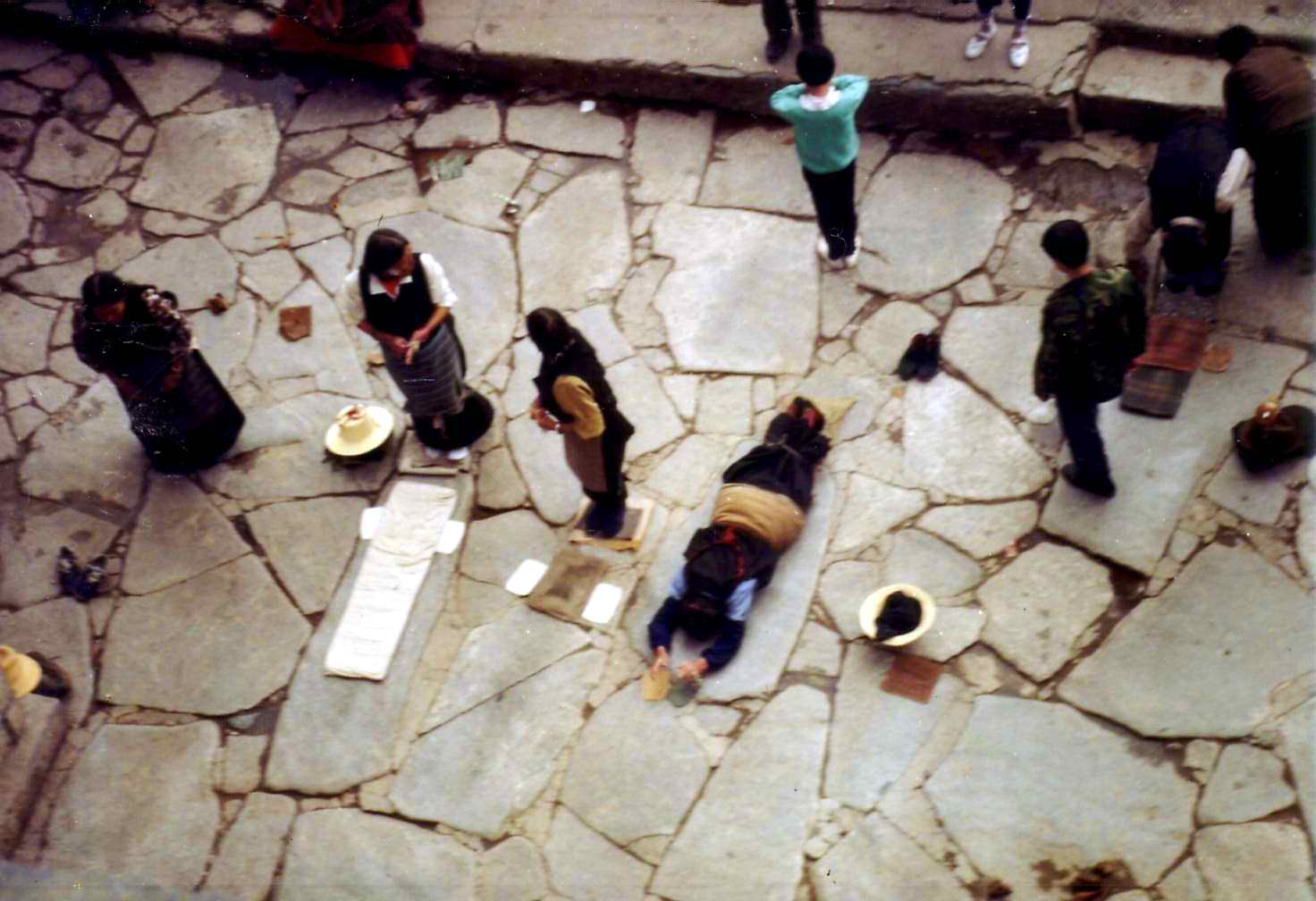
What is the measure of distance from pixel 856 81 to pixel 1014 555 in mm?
2725

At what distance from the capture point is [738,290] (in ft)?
23.2

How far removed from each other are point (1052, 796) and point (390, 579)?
3.65 metres

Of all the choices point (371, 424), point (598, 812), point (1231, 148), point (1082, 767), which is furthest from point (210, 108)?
point (1082, 767)

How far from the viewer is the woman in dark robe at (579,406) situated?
207 inches

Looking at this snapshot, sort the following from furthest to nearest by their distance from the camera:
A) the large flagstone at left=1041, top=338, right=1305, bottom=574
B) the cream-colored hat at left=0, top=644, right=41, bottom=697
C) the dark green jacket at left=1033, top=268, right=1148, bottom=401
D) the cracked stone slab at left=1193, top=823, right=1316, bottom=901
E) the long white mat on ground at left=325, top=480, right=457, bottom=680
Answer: the long white mat on ground at left=325, top=480, right=457, bottom=680 < the cream-colored hat at left=0, top=644, right=41, bottom=697 < the large flagstone at left=1041, top=338, right=1305, bottom=574 < the dark green jacket at left=1033, top=268, right=1148, bottom=401 < the cracked stone slab at left=1193, top=823, right=1316, bottom=901

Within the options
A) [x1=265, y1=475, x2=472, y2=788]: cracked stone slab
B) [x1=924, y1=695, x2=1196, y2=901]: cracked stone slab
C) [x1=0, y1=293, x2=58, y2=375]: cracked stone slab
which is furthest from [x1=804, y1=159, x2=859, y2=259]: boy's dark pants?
[x1=0, y1=293, x2=58, y2=375]: cracked stone slab

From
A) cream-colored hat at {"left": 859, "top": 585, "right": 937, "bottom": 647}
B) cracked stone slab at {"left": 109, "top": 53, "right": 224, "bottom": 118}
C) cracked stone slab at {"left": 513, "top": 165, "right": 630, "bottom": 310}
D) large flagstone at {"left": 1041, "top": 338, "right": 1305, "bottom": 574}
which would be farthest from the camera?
cracked stone slab at {"left": 109, "top": 53, "right": 224, "bottom": 118}

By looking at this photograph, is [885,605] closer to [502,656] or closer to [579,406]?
[579,406]

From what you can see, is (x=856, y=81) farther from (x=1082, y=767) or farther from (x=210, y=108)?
(x=210, y=108)

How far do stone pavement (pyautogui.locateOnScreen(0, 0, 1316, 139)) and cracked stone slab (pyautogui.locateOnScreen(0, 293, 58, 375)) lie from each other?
2775mm

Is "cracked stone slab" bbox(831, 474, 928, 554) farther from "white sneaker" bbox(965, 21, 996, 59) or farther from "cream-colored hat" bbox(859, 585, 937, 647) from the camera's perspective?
"white sneaker" bbox(965, 21, 996, 59)

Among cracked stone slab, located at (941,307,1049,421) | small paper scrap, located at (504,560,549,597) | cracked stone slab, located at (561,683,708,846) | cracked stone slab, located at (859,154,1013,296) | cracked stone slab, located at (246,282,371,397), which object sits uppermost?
cracked stone slab, located at (859,154,1013,296)

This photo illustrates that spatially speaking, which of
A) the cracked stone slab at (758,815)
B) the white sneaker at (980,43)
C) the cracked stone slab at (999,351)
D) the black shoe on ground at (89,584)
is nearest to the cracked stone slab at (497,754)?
the cracked stone slab at (758,815)

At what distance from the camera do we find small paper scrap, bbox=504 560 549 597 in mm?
6129
